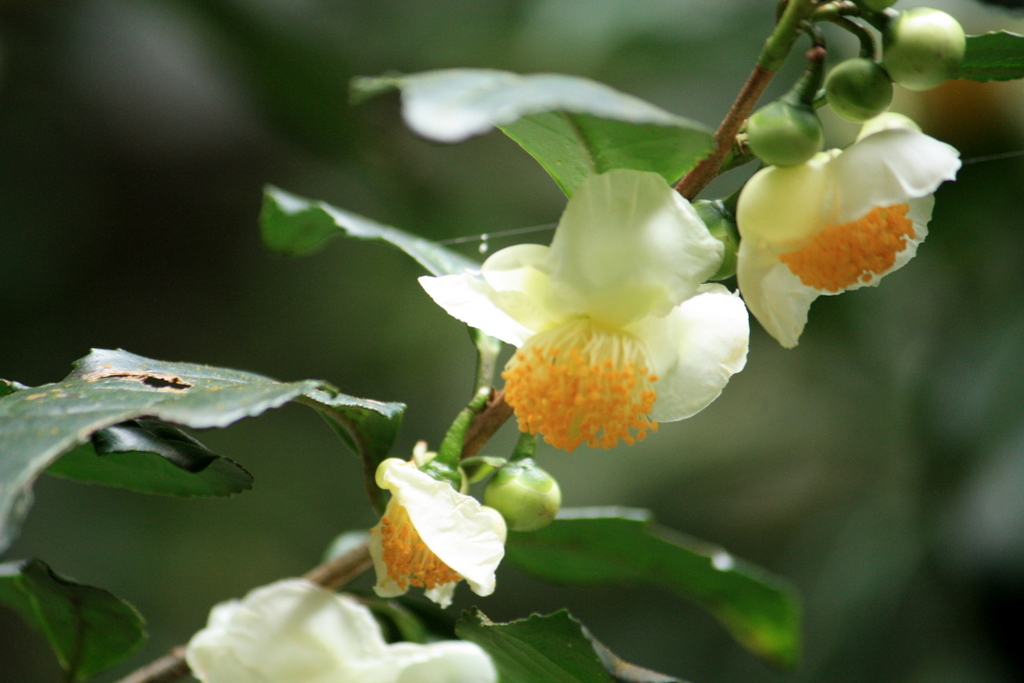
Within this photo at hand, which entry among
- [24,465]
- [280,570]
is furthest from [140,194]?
[24,465]

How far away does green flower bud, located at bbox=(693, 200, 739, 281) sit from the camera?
561mm

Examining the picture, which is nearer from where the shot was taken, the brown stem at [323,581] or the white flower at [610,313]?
the white flower at [610,313]

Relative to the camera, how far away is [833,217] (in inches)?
21.1

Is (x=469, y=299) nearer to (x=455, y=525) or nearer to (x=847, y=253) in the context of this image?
(x=455, y=525)

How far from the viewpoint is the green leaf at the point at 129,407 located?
0.43 meters

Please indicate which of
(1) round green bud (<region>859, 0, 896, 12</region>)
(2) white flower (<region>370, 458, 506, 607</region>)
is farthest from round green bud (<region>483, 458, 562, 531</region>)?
(1) round green bud (<region>859, 0, 896, 12</region>)

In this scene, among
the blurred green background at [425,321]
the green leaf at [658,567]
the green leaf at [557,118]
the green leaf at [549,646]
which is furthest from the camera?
the blurred green background at [425,321]

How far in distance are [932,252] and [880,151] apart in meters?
1.65

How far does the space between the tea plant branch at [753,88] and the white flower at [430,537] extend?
261 mm

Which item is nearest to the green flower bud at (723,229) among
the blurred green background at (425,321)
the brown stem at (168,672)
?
the brown stem at (168,672)

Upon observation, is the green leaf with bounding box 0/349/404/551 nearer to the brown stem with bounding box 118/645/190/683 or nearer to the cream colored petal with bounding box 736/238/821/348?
the brown stem with bounding box 118/645/190/683

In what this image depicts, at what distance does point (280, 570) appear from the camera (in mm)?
2295

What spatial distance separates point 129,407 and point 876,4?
511 millimetres

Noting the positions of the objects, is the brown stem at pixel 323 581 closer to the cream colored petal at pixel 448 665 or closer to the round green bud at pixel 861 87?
the cream colored petal at pixel 448 665
